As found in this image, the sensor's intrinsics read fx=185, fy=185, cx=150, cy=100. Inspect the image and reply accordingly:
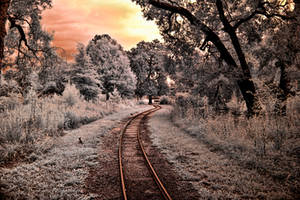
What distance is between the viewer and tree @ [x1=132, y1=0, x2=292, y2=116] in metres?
9.78

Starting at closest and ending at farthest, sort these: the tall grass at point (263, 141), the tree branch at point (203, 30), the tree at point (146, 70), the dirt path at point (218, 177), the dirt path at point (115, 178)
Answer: the dirt path at point (218, 177) → the dirt path at point (115, 178) → the tall grass at point (263, 141) → the tree branch at point (203, 30) → the tree at point (146, 70)

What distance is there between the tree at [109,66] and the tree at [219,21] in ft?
63.5

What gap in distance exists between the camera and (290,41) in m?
8.07

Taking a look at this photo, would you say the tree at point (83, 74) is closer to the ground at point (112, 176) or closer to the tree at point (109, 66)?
the tree at point (109, 66)

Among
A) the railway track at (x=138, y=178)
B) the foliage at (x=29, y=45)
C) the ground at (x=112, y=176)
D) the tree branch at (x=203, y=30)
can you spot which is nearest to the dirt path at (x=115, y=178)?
the ground at (x=112, y=176)

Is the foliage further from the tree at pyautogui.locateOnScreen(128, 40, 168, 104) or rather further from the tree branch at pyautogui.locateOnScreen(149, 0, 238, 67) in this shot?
the tree at pyautogui.locateOnScreen(128, 40, 168, 104)

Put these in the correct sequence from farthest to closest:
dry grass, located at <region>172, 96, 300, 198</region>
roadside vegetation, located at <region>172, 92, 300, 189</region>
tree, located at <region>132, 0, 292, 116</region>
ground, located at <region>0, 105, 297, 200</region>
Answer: tree, located at <region>132, 0, 292, 116</region>, roadside vegetation, located at <region>172, 92, 300, 189</region>, dry grass, located at <region>172, 96, 300, 198</region>, ground, located at <region>0, 105, 297, 200</region>

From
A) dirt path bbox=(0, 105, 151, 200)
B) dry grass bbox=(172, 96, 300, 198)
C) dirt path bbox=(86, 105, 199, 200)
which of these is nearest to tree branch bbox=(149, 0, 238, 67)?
dry grass bbox=(172, 96, 300, 198)

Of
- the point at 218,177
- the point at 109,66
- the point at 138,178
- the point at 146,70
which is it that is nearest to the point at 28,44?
the point at 138,178

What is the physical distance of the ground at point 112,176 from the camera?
4786 millimetres

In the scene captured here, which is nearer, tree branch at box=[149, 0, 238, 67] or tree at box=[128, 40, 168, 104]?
tree branch at box=[149, 0, 238, 67]

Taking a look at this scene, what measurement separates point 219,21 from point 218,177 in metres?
10.2

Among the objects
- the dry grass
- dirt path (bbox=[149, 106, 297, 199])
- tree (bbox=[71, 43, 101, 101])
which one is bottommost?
dirt path (bbox=[149, 106, 297, 199])

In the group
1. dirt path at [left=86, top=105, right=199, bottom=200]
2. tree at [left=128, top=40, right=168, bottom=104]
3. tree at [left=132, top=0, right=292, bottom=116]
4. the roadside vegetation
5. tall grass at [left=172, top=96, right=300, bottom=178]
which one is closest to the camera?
dirt path at [left=86, top=105, right=199, bottom=200]
